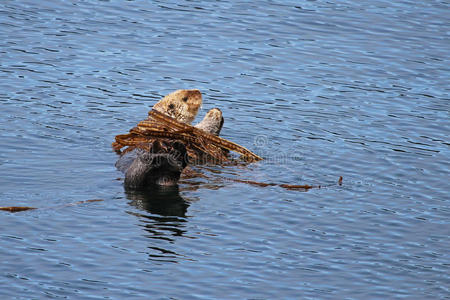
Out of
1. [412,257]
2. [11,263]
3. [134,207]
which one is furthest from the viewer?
[134,207]

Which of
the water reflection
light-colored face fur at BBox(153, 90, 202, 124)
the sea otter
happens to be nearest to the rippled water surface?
the water reflection

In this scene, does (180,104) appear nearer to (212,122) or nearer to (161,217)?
(212,122)

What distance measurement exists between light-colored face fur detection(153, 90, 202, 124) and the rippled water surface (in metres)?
0.87

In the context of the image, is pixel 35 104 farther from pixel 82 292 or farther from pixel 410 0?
pixel 410 0

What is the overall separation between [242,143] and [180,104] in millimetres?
1097

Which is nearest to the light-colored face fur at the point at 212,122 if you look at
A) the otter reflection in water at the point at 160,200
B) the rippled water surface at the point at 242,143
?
the rippled water surface at the point at 242,143

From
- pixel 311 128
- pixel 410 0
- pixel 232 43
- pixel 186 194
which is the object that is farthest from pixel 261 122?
pixel 410 0

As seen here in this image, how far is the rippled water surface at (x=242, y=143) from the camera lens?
6473mm

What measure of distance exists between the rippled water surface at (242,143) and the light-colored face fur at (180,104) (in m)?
0.87

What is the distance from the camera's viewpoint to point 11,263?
250 inches

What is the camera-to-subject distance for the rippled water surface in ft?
21.2

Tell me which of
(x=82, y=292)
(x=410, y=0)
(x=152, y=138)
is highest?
(x=410, y=0)

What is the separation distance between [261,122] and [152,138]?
255 cm

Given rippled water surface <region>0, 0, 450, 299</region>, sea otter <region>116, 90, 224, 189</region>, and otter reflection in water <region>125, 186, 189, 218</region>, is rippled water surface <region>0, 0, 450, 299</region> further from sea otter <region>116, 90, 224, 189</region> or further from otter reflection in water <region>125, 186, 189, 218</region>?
sea otter <region>116, 90, 224, 189</region>
